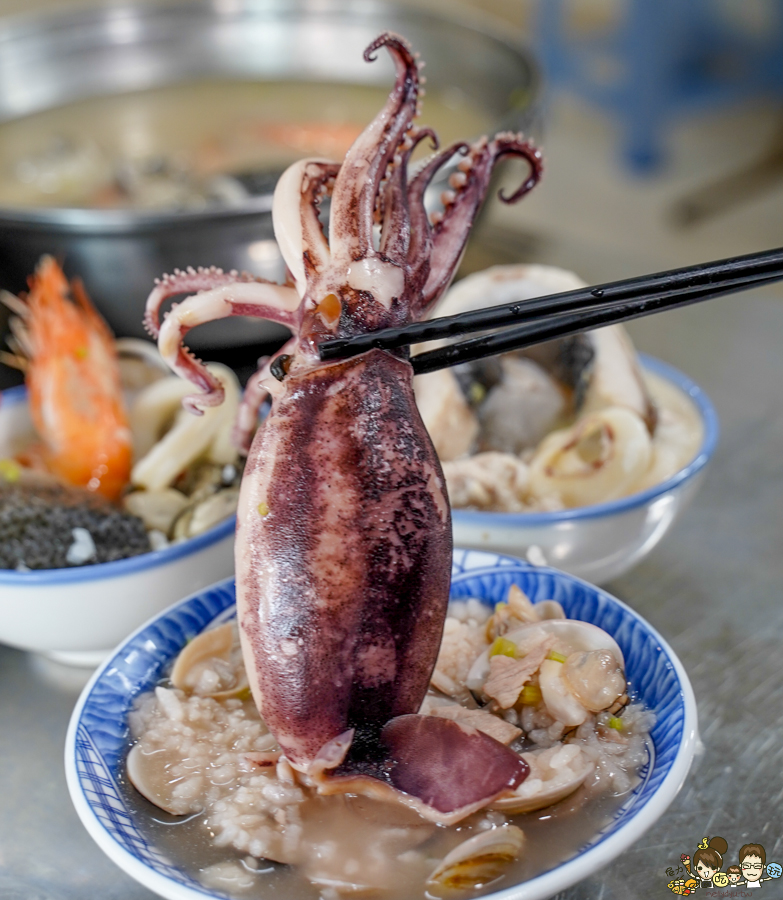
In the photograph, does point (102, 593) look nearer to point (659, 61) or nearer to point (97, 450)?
point (97, 450)

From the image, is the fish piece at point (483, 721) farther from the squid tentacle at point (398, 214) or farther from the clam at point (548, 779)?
the squid tentacle at point (398, 214)

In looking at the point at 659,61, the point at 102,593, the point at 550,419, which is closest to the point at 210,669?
the point at 102,593

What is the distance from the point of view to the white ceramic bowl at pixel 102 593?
0.96 meters

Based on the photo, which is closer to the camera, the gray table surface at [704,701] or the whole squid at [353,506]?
the whole squid at [353,506]

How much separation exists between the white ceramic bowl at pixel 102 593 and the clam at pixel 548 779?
1.48 ft

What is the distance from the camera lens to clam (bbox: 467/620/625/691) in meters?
0.79

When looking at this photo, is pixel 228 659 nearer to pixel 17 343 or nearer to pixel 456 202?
pixel 456 202

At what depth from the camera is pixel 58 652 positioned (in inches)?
42.6

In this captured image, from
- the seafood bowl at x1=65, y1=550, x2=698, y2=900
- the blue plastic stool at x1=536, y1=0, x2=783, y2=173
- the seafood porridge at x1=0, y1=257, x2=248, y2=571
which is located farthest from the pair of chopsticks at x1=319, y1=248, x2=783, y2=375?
the blue plastic stool at x1=536, y1=0, x2=783, y2=173

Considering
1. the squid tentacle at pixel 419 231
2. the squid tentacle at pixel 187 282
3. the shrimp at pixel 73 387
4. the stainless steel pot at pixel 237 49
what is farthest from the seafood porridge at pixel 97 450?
the stainless steel pot at pixel 237 49

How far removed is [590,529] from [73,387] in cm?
75

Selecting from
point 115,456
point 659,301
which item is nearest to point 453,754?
point 659,301

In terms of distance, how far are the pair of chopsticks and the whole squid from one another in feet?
0.08

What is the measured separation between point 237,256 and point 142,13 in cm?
124
